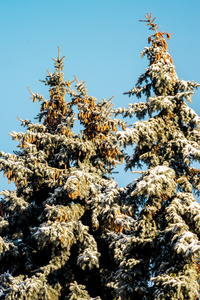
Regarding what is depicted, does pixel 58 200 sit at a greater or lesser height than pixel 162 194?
greater

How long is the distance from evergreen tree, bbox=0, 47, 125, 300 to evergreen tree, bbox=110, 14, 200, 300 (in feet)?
4.59

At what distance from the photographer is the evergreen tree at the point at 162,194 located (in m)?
9.57

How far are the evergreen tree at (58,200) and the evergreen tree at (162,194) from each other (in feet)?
4.59

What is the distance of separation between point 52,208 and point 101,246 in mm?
2728

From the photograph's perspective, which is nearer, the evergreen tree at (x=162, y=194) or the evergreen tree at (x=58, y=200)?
the evergreen tree at (x=162, y=194)

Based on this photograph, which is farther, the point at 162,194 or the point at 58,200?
the point at 58,200

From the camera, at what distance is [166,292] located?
9.27 meters

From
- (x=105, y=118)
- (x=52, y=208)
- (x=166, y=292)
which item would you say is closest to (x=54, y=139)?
(x=105, y=118)

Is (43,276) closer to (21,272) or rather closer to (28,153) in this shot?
(21,272)

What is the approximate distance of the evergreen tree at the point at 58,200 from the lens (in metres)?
12.7

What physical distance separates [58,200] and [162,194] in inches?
179

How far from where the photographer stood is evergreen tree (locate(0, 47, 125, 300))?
12.7m

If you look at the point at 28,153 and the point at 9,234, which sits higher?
the point at 28,153

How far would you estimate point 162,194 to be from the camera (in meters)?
11.0
